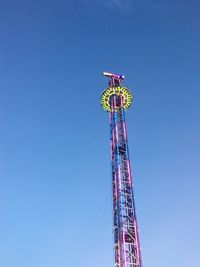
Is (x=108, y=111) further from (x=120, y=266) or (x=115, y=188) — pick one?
(x=120, y=266)

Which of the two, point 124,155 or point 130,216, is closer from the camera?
point 130,216

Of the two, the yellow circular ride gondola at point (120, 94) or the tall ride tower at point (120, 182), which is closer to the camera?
the tall ride tower at point (120, 182)

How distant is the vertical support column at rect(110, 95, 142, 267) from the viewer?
51.7m

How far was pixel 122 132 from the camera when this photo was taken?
63.5 metres

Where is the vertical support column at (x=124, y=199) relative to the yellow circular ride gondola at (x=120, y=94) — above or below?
below

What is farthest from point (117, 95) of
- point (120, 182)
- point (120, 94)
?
point (120, 182)

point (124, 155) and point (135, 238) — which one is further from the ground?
point (124, 155)

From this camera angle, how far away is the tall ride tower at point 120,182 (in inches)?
2045

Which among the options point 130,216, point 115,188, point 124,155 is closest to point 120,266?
point 130,216

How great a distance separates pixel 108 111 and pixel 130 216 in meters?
19.3

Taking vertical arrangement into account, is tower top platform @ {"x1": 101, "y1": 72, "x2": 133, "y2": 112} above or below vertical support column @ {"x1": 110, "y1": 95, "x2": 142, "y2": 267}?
above

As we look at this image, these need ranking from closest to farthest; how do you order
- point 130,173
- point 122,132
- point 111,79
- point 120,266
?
point 120,266, point 130,173, point 122,132, point 111,79

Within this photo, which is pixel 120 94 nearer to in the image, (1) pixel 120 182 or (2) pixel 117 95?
(2) pixel 117 95

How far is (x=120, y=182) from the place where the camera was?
191ft
